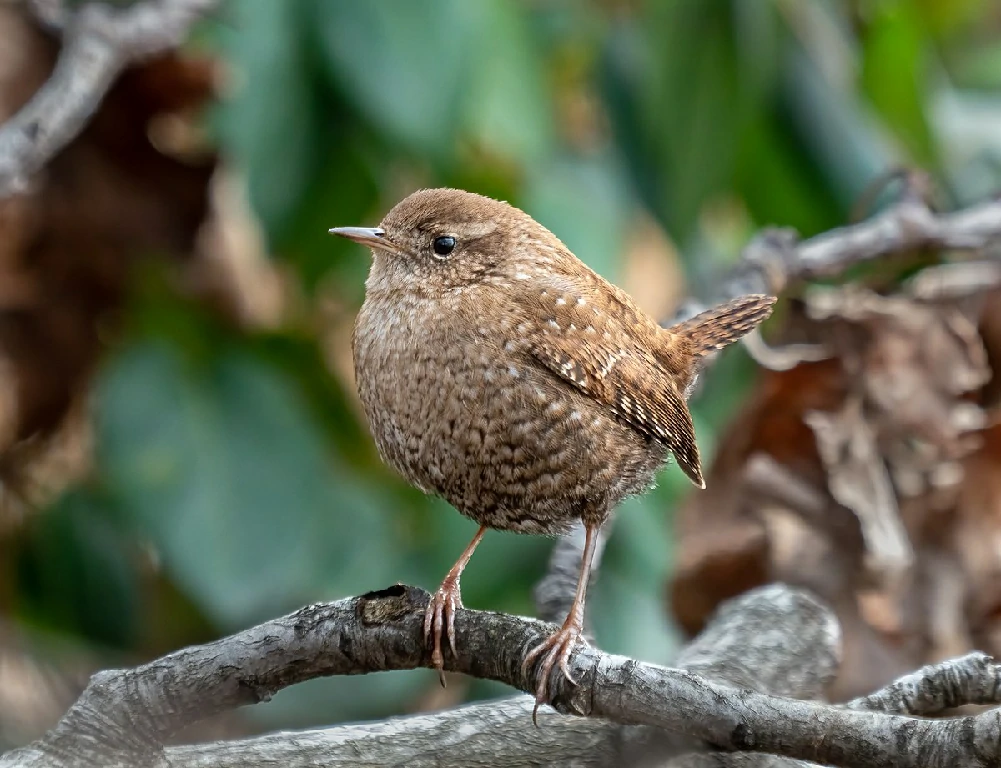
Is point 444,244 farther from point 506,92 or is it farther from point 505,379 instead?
point 506,92

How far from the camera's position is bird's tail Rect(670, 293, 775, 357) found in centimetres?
294

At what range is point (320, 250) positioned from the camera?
4164 mm

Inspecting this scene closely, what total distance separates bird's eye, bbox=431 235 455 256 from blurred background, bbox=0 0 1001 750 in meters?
1.01

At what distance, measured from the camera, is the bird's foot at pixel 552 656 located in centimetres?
204

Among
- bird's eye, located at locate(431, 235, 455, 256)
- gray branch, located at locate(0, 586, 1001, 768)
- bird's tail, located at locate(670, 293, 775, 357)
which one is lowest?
gray branch, located at locate(0, 586, 1001, 768)

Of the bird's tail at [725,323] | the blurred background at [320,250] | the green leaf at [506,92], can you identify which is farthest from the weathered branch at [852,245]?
the green leaf at [506,92]

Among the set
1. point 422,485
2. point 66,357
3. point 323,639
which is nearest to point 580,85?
point 66,357

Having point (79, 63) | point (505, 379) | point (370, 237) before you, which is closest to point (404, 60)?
point (79, 63)

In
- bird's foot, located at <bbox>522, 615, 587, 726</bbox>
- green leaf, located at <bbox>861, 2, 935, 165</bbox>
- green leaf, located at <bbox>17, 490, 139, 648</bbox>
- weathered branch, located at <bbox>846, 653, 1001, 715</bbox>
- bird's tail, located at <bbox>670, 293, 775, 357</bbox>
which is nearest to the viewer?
weathered branch, located at <bbox>846, 653, 1001, 715</bbox>

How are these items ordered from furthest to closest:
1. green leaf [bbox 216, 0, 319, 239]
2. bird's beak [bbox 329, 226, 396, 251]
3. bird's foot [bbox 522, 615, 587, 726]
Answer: green leaf [bbox 216, 0, 319, 239]
bird's beak [bbox 329, 226, 396, 251]
bird's foot [bbox 522, 615, 587, 726]

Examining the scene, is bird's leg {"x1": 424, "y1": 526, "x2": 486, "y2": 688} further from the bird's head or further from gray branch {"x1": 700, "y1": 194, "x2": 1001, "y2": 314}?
gray branch {"x1": 700, "y1": 194, "x2": 1001, "y2": 314}

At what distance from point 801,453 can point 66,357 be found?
2385mm

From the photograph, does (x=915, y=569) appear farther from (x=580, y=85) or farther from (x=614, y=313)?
(x=580, y=85)

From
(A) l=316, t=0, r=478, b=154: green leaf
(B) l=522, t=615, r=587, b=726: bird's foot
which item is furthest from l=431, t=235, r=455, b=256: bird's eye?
(A) l=316, t=0, r=478, b=154: green leaf
